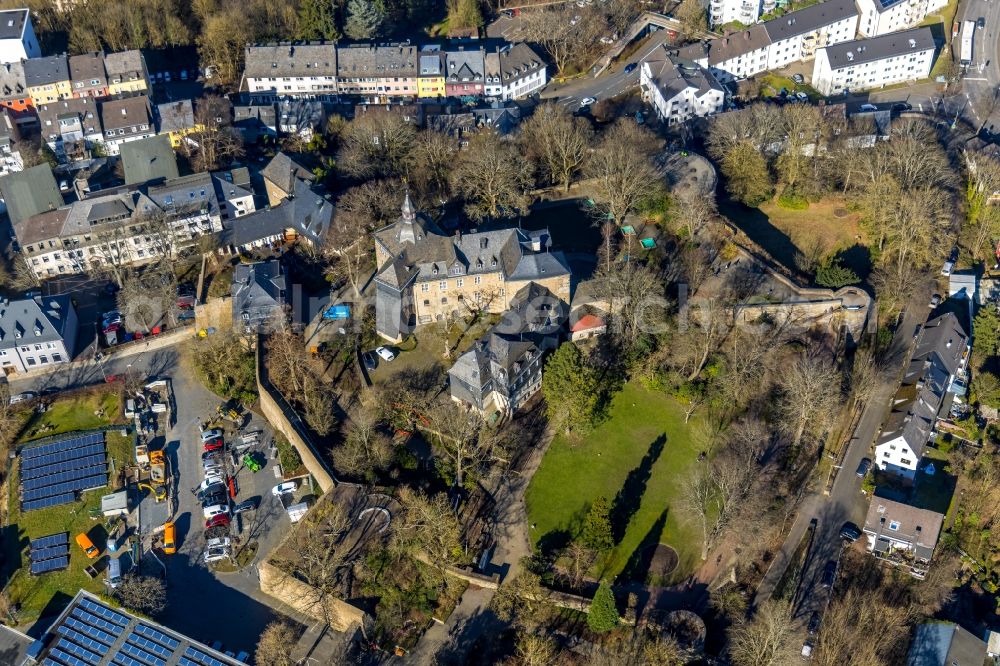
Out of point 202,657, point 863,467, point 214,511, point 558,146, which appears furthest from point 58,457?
point 863,467

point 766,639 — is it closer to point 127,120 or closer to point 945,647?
point 945,647

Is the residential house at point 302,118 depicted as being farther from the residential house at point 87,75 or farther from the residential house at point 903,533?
the residential house at point 903,533

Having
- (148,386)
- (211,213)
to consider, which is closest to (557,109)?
(211,213)

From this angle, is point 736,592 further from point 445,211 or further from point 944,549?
point 445,211

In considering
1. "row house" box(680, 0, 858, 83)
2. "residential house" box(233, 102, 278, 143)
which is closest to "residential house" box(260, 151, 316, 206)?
"residential house" box(233, 102, 278, 143)

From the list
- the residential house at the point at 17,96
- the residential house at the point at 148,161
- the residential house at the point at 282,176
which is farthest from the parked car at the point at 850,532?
the residential house at the point at 17,96

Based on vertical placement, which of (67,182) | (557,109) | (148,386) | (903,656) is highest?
(557,109)
